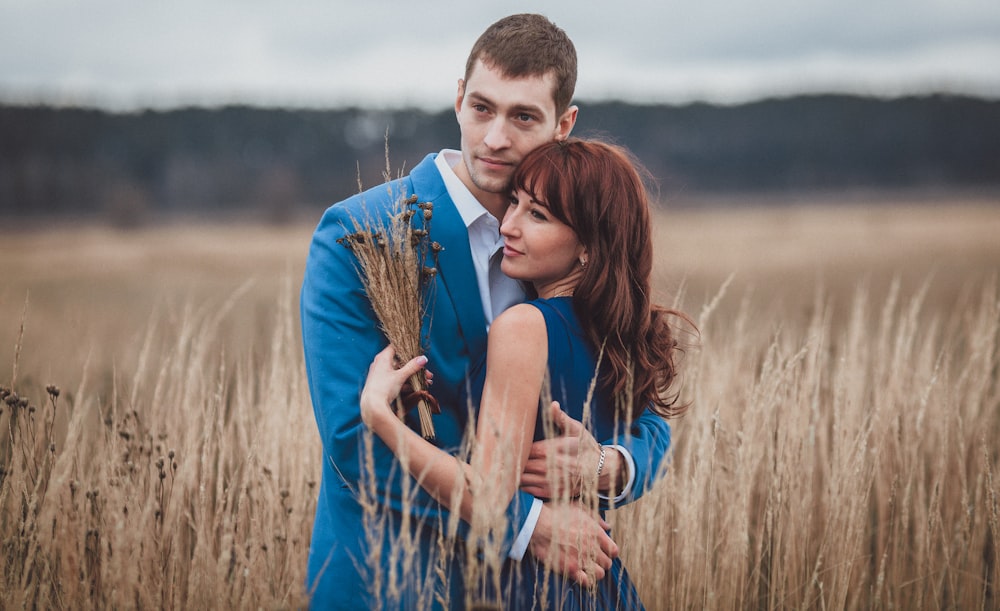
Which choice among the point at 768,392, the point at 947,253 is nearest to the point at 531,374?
the point at 768,392

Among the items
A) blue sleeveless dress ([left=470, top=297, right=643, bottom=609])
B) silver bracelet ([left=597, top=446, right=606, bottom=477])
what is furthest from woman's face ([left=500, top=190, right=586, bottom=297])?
silver bracelet ([left=597, top=446, right=606, bottom=477])

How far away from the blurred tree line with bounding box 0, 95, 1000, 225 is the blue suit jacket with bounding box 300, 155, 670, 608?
3759cm

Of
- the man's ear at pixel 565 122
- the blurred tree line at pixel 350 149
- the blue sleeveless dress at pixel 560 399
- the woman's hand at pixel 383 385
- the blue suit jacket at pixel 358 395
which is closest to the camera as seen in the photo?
the woman's hand at pixel 383 385

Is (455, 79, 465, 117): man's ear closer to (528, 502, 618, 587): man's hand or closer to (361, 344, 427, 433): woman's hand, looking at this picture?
(361, 344, 427, 433): woman's hand

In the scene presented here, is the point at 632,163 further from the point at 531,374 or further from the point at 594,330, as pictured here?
the point at 531,374

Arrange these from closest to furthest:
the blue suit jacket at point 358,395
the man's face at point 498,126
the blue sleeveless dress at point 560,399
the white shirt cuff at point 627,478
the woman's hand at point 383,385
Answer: the woman's hand at point 383,385, the blue suit jacket at point 358,395, the blue sleeveless dress at point 560,399, the white shirt cuff at point 627,478, the man's face at point 498,126

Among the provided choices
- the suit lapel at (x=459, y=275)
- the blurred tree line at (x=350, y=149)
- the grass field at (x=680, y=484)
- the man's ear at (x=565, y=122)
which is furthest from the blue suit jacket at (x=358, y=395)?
the blurred tree line at (x=350, y=149)

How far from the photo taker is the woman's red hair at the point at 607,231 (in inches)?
99.3

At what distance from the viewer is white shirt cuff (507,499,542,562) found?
2395 millimetres

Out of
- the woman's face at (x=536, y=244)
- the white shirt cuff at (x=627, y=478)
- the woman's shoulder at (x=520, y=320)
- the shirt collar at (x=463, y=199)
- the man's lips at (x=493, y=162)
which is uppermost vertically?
the man's lips at (x=493, y=162)

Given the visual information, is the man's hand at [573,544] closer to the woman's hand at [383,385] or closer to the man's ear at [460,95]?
the woman's hand at [383,385]

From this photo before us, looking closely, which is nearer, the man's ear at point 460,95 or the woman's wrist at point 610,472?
the woman's wrist at point 610,472

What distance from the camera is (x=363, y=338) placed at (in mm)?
2410

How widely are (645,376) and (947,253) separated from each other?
76.5 ft
